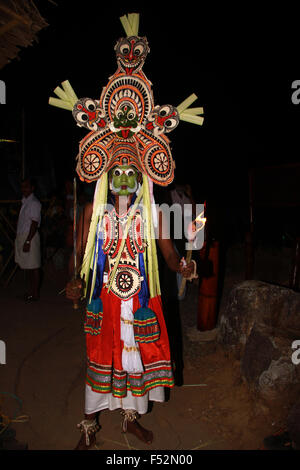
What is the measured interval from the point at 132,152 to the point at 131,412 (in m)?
2.09

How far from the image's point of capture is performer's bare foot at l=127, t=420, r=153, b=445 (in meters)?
2.71

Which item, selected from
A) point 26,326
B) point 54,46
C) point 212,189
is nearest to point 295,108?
point 212,189

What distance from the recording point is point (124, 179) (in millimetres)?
2576

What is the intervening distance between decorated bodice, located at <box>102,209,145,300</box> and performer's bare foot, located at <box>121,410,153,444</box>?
1.01m

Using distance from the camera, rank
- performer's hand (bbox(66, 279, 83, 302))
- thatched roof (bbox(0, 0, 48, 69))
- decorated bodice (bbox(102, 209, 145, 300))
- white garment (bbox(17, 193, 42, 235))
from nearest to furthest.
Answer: performer's hand (bbox(66, 279, 83, 302)) < decorated bodice (bbox(102, 209, 145, 300)) < thatched roof (bbox(0, 0, 48, 69)) < white garment (bbox(17, 193, 42, 235))

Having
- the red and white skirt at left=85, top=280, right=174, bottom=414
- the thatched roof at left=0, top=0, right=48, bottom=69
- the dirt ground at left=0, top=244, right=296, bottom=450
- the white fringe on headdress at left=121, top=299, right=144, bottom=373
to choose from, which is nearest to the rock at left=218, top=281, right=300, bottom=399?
the dirt ground at left=0, top=244, right=296, bottom=450

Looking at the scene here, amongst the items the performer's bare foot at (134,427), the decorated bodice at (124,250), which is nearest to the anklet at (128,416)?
the performer's bare foot at (134,427)

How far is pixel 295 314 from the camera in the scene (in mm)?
3641

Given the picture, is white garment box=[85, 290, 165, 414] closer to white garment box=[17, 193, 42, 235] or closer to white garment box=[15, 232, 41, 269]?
white garment box=[17, 193, 42, 235]

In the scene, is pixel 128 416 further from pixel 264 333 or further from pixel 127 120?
pixel 127 120

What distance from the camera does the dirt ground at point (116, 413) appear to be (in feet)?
9.08

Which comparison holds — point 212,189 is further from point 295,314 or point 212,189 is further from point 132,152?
point 132,152

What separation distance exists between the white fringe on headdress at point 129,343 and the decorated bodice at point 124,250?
0.31 feet
